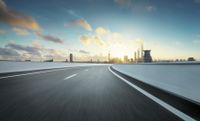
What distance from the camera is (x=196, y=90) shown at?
5055mm

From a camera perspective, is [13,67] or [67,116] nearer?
[67,116]

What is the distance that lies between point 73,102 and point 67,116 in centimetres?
134

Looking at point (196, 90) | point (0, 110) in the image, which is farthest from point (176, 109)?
point (0, 110)

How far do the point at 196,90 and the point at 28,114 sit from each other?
4005 millimetres

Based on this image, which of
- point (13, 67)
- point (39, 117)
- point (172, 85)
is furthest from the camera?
point (13, 67)

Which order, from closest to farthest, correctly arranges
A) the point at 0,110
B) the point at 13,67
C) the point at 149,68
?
the point at 0,110, the point at 149,68, the point at 13,67

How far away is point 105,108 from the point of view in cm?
484

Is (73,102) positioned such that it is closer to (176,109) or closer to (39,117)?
(39,117)

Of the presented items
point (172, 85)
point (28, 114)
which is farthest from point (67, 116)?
point (172, 85)

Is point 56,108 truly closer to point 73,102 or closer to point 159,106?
point 73,102

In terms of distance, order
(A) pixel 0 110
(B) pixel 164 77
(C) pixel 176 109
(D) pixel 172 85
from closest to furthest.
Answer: (A) pixel 0 110 → (C) pixel 176 109 → (D) pixel 172 85 → (B) pixel 164 77

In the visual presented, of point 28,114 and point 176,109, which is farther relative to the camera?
point 176,109

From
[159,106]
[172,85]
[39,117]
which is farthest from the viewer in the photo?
[172,85]

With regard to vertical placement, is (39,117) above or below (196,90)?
below
